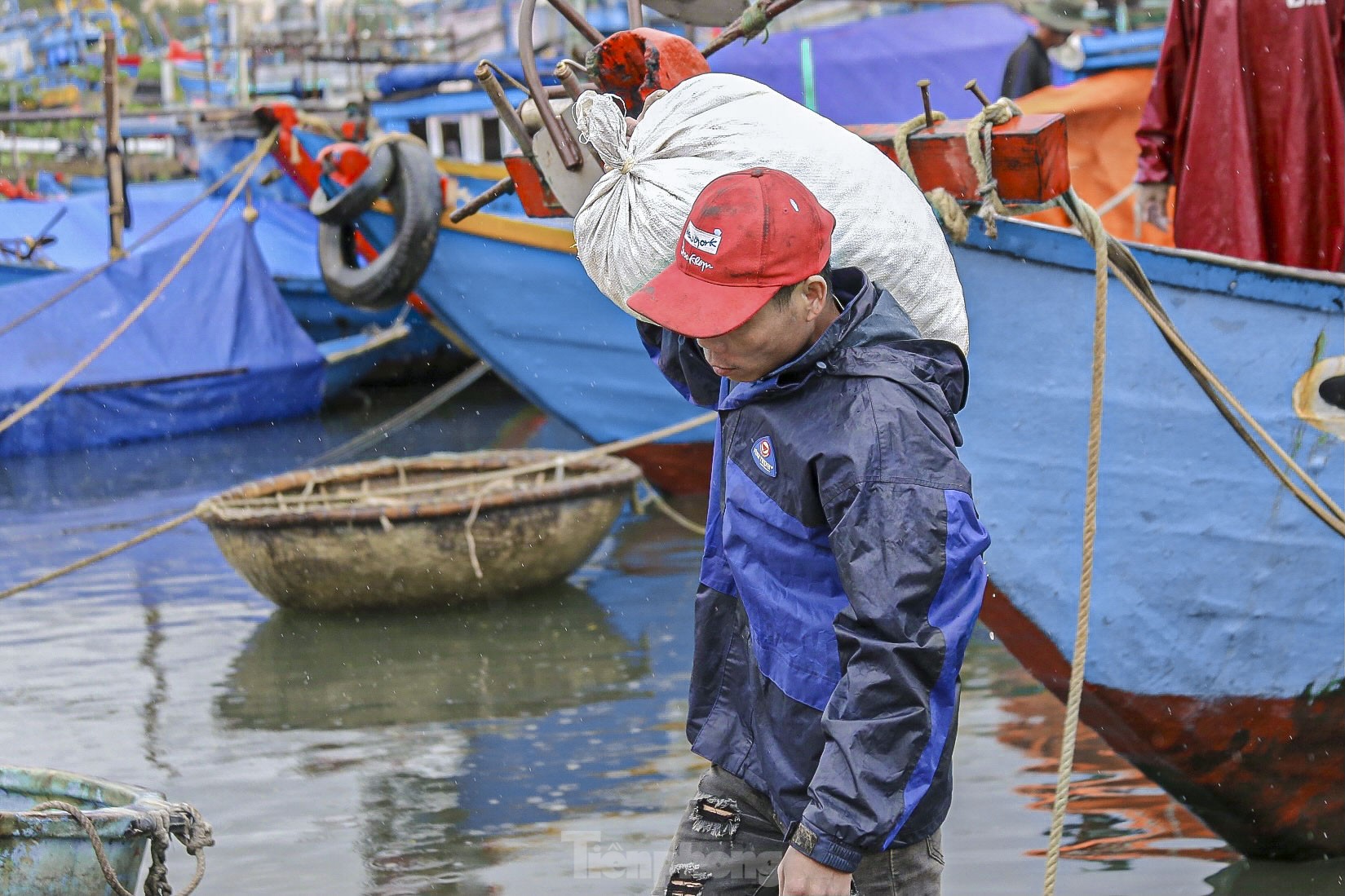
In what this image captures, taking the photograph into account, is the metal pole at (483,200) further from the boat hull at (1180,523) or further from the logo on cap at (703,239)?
the logo on cap at (703,239)

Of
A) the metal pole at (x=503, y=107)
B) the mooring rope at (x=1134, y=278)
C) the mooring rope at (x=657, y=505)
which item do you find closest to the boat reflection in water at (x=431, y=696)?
the mooring rope at (x=657, y=505)

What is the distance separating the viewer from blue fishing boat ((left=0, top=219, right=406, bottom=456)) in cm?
1254

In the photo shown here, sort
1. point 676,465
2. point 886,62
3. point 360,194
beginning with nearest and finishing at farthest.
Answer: point 360,194, point 676,465, point 886,62

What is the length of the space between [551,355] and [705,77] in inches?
296

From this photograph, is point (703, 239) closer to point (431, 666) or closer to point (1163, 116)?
point (1163, 116)

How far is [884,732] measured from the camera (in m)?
1.90

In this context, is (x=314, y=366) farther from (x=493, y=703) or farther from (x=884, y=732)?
(x=884, y=732)

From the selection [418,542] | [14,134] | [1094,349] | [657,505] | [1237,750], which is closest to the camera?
[1094,349]

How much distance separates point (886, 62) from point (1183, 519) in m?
7.72

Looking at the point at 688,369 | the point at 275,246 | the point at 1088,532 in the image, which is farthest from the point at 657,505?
the point at 275,246

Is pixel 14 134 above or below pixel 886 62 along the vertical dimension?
below

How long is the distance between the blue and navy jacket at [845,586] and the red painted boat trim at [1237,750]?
189 cm

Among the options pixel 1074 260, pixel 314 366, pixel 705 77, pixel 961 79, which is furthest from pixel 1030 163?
pixel 314 366

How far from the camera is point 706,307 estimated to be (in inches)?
79.4
